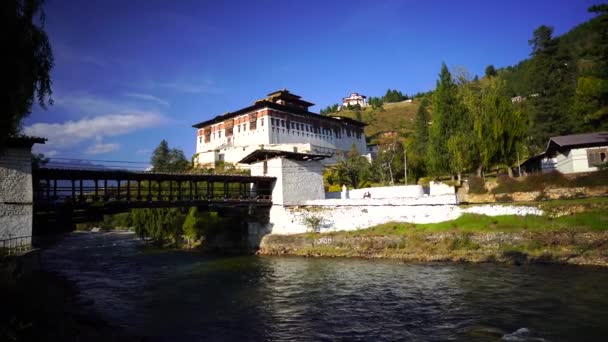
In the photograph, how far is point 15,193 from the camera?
882 inches

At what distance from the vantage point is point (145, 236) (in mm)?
53781

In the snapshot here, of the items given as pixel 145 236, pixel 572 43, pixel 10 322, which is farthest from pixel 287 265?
pixel 572 43

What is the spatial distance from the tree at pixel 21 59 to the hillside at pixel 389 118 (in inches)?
4291

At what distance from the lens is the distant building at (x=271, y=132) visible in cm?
6688

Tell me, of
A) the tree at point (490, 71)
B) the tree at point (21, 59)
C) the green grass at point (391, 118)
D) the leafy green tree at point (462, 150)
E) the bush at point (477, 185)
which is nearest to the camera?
the tree at point (21, 59)

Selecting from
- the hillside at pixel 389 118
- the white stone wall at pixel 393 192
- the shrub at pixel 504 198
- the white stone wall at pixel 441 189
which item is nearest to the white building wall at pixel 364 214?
the white stone wall at pixel 393 192

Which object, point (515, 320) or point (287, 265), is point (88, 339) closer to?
point (515, 320)

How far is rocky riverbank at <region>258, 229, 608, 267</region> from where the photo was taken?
23.8 meters

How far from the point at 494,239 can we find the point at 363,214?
11.6m

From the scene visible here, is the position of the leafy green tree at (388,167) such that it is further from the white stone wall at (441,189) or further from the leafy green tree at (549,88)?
the leafy green tree at (549,88)

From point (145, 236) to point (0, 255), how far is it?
3881 cm

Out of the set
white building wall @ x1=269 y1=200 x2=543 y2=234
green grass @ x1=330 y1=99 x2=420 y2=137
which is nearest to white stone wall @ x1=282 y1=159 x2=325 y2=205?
white building wall @ x1=269 y1=200 x2=543 y2=234

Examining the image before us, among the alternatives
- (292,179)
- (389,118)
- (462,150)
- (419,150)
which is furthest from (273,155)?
(389,118)

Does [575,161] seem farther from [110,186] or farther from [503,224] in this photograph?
[110,186]
